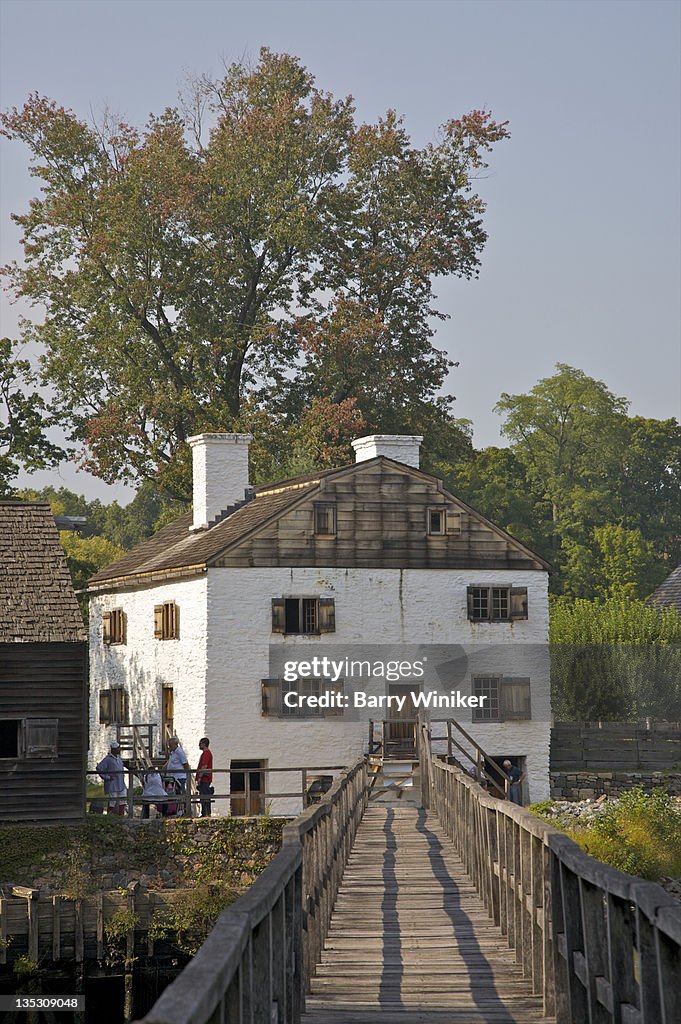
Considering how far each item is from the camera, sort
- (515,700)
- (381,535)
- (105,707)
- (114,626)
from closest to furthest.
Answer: (515,700) < (381,535) < (105,707) < (114,626)

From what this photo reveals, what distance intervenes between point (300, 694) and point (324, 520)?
433 centimetres

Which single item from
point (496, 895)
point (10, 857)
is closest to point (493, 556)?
point (10, 857)

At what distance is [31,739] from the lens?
106 ft

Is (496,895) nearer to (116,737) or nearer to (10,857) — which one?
(10,857)

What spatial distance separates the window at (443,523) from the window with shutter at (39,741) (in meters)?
11.1

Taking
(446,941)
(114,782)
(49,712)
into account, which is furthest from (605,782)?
(446,941)

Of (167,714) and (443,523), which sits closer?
(443,523)

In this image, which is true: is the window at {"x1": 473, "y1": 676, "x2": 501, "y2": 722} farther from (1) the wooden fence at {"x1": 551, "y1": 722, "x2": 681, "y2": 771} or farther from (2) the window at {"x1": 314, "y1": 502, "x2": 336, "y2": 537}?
(1) the wooden fence at {"x1": 551, "y1": 722, "x2": 681, "y2": 771}

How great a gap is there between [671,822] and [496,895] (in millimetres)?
23037

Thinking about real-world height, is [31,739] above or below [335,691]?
below

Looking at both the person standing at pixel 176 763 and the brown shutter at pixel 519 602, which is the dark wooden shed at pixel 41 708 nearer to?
the person standing at pixel 176 763

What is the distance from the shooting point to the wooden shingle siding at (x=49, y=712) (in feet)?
106

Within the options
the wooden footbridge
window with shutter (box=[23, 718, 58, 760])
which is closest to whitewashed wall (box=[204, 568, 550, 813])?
window with shutter (box=[23, 718, 58, 760])

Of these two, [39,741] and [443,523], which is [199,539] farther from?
[39,741]
